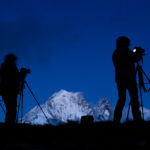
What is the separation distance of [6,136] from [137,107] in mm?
3404

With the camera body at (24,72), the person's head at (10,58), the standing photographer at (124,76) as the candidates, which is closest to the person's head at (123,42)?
the standing photographer at (124,76)

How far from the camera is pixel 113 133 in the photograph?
483 centimetres

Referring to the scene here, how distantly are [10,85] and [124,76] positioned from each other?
365 cm

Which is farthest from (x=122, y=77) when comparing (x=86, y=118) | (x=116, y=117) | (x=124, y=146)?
(x=124, y=146)

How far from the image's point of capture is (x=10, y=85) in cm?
829

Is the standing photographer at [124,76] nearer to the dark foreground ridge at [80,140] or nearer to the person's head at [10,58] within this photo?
the dark foreground ridge at [80,140]

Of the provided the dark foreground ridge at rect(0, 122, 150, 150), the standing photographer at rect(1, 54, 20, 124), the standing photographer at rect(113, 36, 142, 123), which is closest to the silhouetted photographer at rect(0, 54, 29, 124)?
the standing photographer at rect(1, 54, 20, 124)

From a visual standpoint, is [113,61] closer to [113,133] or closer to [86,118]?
[86,118]

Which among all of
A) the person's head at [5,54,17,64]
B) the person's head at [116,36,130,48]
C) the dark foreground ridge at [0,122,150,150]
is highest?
the person's head at [5,54,17,64]

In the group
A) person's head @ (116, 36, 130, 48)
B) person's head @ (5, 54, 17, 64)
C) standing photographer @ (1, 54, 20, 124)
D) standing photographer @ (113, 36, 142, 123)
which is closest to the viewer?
standing photographer @ (113, 36, 142, 123)

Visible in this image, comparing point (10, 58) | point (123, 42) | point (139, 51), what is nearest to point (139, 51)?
point (139, 51)

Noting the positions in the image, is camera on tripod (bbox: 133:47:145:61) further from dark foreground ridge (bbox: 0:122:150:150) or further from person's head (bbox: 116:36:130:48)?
dark foreground ridge (bbox: 0:122:150:150)

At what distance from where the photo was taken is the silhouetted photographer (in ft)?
26.7

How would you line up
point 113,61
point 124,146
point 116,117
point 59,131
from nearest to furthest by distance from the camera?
1. point 124,146
2. point 59,131
3. point 116,117
4. point 113,61
